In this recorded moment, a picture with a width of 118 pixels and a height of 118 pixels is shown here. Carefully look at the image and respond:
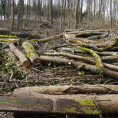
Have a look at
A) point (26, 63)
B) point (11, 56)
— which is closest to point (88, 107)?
point (26, 63)

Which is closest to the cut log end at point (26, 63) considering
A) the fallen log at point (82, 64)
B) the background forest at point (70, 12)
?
the fallen log at point (82, 64)

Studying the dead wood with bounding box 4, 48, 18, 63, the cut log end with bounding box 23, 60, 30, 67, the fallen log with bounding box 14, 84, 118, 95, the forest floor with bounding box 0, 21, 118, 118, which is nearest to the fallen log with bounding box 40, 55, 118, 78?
the forest floor with bounding box 0, 21, 118, 118

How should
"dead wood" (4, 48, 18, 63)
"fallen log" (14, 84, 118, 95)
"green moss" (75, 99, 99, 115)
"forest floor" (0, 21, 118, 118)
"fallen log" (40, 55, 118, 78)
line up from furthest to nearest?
"dead wood" (4, 48, 18, 63), "fallen log" (40, 55, 118, 78), "forest floor" (0, 21, 118, 118), "fallen log" (14, 84, 118, 95), "green moss" (75, 99, 99, 115)

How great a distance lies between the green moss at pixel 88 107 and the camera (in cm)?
218

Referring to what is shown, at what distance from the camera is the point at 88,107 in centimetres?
224

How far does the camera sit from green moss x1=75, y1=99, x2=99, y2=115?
2.18 m

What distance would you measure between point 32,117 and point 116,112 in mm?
1826

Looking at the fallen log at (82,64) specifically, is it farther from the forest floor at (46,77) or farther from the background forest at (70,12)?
the background forest at (70,12)

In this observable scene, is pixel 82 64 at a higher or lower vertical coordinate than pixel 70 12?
lower

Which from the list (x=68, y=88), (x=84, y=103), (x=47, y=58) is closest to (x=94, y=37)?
(x=47, y=58)

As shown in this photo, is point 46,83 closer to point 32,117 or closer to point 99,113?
point 32,117

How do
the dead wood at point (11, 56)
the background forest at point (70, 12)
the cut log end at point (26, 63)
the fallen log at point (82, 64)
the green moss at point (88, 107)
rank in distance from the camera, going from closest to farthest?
1. the green moss at point (88, 107)
2. the fallen log at point (82, 64)
3. the cut log end at point (26, 63)
4. the dead wood at point (11, 56)
5. the background forest at point (70, 12)

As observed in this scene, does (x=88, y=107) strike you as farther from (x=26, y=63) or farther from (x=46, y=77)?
(x=26, y=63)

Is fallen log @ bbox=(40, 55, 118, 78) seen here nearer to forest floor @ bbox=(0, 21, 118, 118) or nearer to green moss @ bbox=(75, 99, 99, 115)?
forest floor @ bbox=(0, 21, 118, 118)
